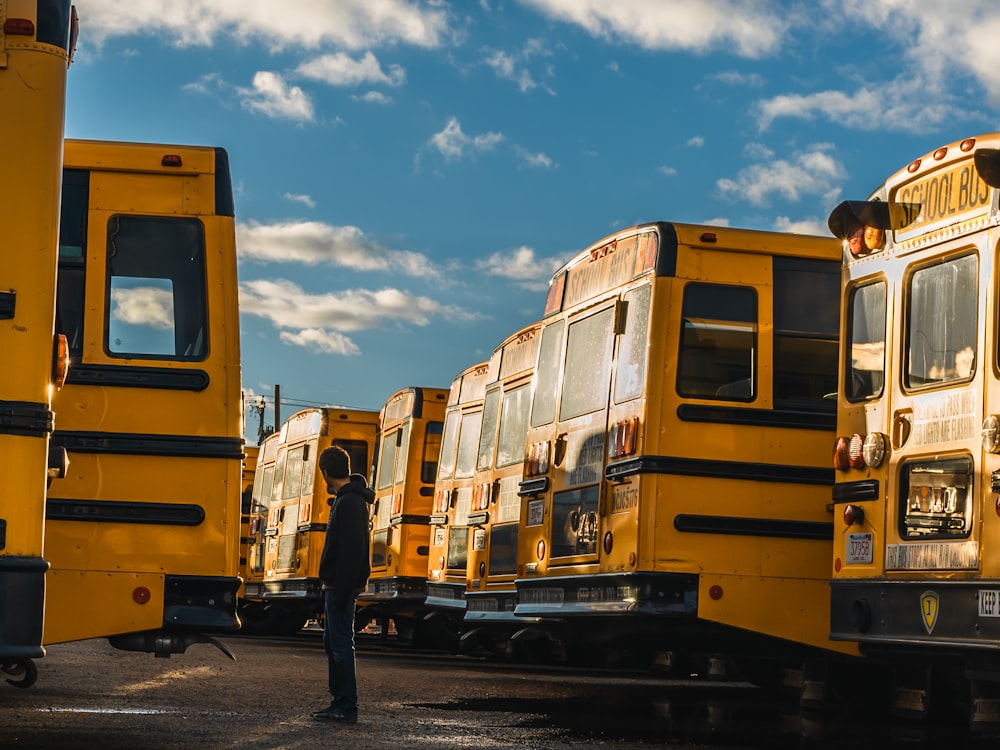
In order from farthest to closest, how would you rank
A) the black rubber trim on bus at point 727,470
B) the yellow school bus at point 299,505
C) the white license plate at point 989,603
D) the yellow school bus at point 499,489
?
1. the yellow school bus at point 299,505
2. the yellow school bus at point 499,489
3. the black rubber trim on bus at point 727,470
4. the white license plate at point 989,603

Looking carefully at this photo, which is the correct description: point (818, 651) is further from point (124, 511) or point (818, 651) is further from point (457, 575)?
point (457, 575)

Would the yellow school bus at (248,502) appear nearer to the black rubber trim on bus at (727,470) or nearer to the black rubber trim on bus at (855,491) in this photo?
the black rubber trim on bus at (727,470)

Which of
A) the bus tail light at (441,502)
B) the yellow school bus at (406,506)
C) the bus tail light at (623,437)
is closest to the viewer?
the bus tail light at (623,437)

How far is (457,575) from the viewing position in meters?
17.7

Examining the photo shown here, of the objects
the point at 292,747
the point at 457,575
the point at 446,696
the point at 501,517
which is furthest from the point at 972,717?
the point at 457,575

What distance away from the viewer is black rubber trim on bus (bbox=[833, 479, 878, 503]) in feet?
29.8

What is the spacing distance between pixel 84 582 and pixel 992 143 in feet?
16.6

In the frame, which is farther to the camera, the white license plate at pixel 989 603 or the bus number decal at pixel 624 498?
the bus number decal at pixel 624 498

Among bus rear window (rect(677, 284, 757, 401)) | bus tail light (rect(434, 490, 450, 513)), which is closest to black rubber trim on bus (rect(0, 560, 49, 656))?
bus rear window (rect(677, 284, 757, 401))

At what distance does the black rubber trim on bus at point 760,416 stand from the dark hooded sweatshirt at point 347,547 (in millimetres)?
2072

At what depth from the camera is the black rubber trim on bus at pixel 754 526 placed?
10461 mm

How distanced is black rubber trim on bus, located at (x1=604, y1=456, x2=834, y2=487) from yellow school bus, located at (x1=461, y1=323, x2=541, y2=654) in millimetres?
4090

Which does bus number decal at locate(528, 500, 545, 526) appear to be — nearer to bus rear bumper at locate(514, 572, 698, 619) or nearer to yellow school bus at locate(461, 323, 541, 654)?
bus rear bumper at locate(514, 572, 698, 619)

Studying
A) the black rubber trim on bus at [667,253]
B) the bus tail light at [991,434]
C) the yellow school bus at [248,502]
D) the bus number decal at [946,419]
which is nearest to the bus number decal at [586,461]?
the black rubber trim on bus at [667,253]
